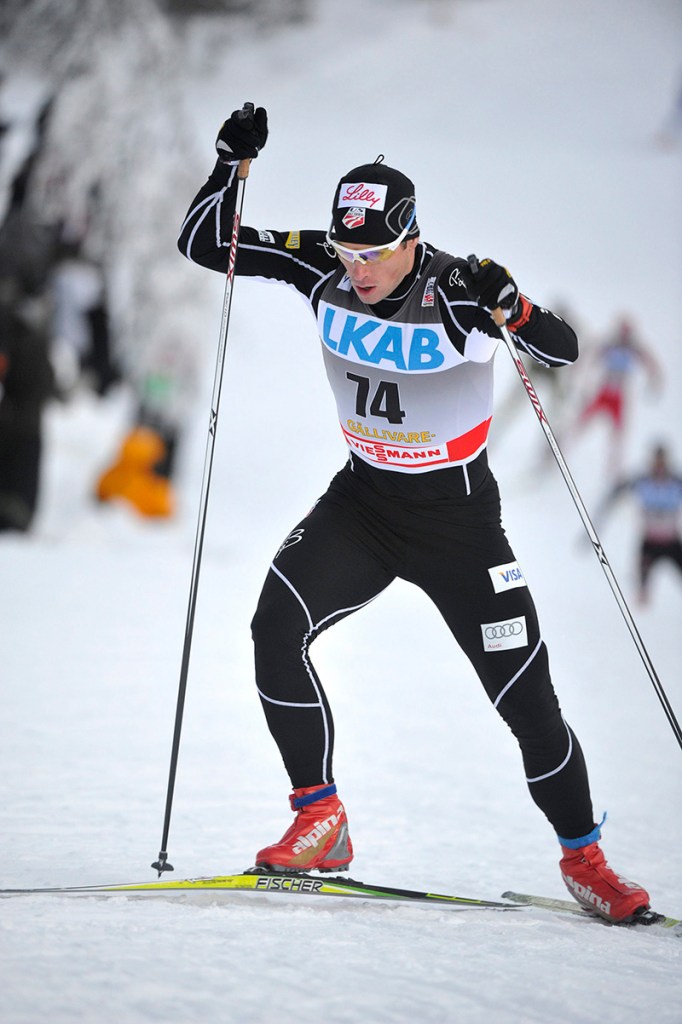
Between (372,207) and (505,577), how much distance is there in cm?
95

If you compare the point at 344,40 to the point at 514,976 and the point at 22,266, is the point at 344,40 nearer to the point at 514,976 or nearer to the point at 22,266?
the point at 22,266

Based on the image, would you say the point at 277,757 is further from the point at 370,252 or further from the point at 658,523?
the point at 658,523

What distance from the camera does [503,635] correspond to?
2789 mm

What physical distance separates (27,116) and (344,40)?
1704 centimetres

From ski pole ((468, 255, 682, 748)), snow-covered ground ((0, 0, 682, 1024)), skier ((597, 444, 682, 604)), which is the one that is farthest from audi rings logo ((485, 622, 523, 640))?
skier ((597, 444, 682, 604))

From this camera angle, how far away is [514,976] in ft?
7.34

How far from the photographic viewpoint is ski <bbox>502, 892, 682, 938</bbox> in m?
2.82

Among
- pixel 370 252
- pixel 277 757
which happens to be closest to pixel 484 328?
pixel 370 252

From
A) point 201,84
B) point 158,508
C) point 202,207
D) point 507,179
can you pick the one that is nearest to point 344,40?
point 507,179

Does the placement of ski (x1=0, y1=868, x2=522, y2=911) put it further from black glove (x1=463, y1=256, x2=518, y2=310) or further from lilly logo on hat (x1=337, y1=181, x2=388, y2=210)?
lilly logo on hat (x1=337, y1=181, x2=388, y2=210)

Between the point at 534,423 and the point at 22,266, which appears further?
the point at 534,423

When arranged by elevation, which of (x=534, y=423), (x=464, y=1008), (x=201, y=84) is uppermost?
(x=201, y=84)

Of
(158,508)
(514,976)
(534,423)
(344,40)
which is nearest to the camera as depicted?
(514,976)

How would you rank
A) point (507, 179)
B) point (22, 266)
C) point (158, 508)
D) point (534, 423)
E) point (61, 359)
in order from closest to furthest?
point (158, 508) → point (22, 266) → point (61, 359) → point (534, 423) → point (507, 179)
